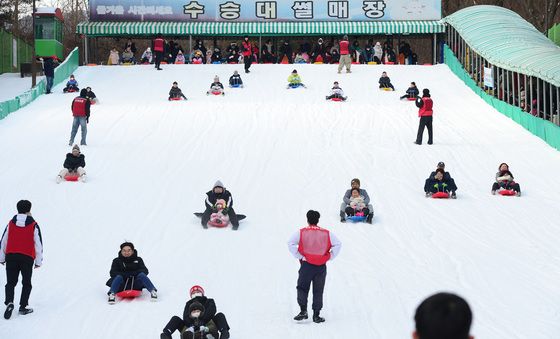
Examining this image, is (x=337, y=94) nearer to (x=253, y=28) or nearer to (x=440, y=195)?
(x=440, y=195)

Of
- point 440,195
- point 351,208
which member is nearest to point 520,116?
point 440,195

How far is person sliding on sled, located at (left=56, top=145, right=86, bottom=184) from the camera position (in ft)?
61.5

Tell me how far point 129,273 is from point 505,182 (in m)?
9.27

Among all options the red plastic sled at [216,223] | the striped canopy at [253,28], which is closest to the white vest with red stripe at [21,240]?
the red plastic sled at [216,223]

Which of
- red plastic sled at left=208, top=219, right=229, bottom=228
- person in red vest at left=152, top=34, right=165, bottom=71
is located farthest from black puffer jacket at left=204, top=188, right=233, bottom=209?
person in red vest at left=152, top=34, right=165, bottom=71

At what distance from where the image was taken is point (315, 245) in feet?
32.4

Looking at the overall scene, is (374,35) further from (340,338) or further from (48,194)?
(340,338)

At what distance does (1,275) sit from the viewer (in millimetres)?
12641

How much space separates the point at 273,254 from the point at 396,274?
203 cm

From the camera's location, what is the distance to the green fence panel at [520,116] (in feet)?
78.6

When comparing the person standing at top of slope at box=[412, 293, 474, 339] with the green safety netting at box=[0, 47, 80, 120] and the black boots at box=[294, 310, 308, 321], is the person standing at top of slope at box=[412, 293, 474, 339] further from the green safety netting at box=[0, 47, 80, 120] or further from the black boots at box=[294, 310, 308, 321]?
the green safety netting at box=[0, 47, 80, 120]

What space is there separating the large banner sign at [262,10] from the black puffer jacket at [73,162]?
88.8ft

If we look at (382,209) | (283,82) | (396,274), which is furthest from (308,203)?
(283,82)

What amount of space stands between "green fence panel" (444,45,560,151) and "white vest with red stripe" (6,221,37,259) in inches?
634
